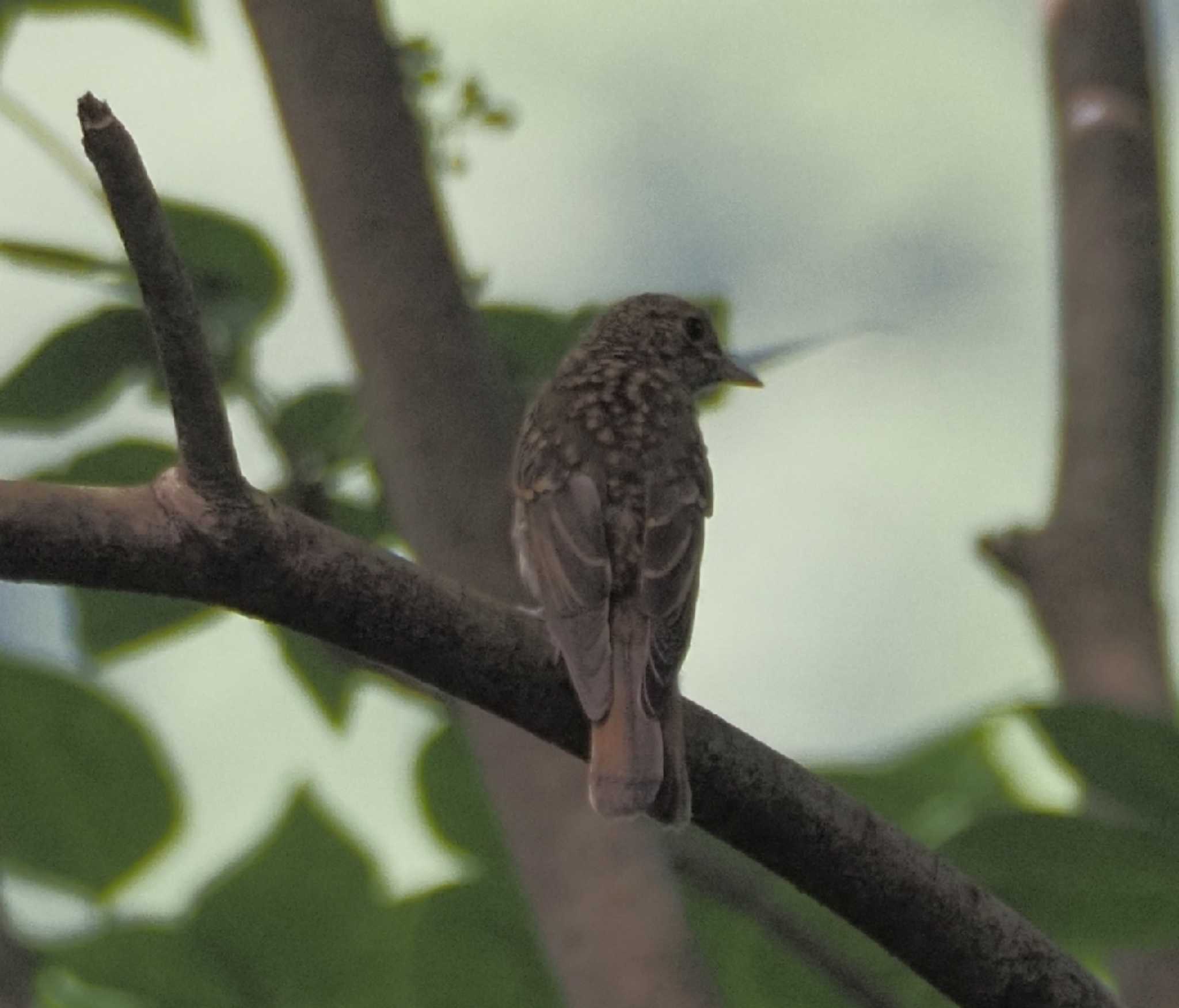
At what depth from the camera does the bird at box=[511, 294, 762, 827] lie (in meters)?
2.16

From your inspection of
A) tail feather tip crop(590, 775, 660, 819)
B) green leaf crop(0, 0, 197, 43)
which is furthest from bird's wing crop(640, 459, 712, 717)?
green leaf crop(0, 0, 197, 43)

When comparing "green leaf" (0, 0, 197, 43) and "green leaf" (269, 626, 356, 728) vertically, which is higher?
"green leaf" (0, 0, 197, 43)

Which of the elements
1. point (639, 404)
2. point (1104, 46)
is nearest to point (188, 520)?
point (639, 404)

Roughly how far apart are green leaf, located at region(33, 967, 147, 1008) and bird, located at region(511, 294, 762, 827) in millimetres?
791

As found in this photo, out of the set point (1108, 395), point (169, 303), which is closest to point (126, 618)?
point (169, 303)

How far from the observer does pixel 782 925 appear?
249 cm

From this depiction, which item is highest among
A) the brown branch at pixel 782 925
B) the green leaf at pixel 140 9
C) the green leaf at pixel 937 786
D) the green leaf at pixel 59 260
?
the green leaf at pixel 140 9

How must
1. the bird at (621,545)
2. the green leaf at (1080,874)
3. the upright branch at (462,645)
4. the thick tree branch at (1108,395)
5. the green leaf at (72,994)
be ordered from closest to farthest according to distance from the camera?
the upright branch at (462,645)
the bird at (621,545)
the green leaf at (1080,874)
the green leaf at (72,994)
the thick tree branch at (1108,395)

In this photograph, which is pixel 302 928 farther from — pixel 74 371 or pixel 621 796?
pixel 74 371

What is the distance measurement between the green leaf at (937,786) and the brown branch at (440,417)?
51 centimetres

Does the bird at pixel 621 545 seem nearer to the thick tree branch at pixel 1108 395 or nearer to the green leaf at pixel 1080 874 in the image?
the green leaf at pixel 1080 874

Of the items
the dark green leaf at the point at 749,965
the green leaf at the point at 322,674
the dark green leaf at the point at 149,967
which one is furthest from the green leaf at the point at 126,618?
the dark green leaf at the point at 749,965

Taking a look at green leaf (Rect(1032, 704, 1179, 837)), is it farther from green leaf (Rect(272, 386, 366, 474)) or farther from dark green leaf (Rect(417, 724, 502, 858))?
green leaf (Rect(272, 386, 366, 474))

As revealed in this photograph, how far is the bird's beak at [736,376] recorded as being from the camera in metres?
3.68
